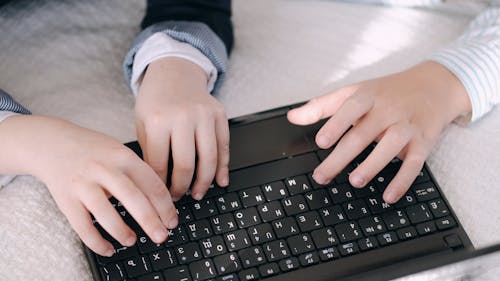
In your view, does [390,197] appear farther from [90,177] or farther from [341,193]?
[90,177]

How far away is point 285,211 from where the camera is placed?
50cm

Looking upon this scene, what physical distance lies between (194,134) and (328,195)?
0.12m

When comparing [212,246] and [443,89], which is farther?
[443,89]

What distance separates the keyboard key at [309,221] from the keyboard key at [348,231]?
0.05 ft

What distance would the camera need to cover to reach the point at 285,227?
49 centimetres

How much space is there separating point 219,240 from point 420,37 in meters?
0.36

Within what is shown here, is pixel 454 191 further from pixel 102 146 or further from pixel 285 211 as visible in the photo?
pixel 102 146

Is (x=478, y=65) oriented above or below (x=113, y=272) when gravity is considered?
above

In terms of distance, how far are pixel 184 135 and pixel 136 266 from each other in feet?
0.38

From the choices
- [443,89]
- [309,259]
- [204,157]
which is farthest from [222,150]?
[443,89]

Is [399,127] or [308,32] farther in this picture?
[308,32]

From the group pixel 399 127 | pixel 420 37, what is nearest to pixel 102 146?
pixel 399 127

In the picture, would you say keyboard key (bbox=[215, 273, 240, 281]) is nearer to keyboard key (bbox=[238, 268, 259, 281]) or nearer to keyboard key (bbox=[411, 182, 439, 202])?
keyboard key (bbox=[238, 268, 259, 281])

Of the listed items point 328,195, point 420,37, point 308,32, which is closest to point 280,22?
point 308,32
